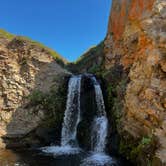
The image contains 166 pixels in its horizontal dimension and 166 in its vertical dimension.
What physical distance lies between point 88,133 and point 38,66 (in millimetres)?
7303

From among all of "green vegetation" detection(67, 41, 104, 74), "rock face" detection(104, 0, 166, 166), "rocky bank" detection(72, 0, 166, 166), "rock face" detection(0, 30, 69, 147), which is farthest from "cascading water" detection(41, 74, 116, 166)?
"green vegetation" detection(67, 41, 104, 74)

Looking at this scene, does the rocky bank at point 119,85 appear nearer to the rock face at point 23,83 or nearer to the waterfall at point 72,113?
the rock face at point 23,83

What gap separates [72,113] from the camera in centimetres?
2088

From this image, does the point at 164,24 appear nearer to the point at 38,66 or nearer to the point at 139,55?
the point at 139,55

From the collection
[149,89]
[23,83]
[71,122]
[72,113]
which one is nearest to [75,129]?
[71,122]

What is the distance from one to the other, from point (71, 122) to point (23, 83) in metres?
4.73

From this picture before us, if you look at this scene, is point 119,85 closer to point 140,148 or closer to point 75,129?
point 75,129

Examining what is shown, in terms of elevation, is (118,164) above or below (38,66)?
below

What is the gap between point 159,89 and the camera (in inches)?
484

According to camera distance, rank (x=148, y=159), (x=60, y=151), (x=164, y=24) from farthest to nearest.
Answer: (x=60, y=151) < (x=164, y=24) < (x=148, y=159)

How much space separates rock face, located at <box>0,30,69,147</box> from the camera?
19.7 meters

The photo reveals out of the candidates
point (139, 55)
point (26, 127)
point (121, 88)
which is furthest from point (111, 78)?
point (26, 127)

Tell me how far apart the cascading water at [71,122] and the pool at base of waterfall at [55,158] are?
0.33 metres

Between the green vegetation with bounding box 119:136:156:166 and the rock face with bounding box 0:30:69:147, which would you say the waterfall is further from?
the green vegetation with bounding box 119:136:156:166
